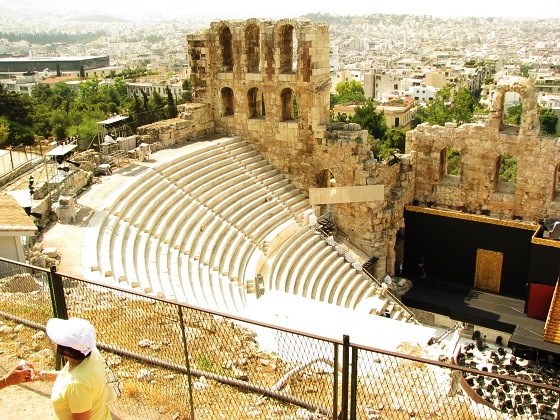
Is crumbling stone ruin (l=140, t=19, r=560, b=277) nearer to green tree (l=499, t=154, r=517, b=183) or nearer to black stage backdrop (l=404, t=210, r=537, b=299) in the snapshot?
black stage backdrop (l=404, t=210, r=537, b=299)

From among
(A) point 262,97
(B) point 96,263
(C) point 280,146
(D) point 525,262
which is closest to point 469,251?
(D) point 525,262

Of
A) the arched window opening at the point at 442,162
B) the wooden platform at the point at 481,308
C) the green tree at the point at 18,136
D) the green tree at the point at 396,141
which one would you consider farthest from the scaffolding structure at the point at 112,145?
the green tree at the point at 396,141

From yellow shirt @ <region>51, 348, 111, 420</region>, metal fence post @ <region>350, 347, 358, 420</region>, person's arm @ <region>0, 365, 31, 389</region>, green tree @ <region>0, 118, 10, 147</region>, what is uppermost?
yellow shirt @ <region>51, 348, 111, 420</region>

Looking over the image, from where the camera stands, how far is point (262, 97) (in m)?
23.4

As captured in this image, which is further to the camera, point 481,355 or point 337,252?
point 337,252

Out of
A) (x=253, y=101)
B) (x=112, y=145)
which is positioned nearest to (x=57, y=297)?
(x=112, y=145)

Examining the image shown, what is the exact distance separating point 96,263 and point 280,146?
10.8m

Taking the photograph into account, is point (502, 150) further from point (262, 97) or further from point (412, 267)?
point (262, 97)

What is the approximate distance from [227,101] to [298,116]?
362 centimetres

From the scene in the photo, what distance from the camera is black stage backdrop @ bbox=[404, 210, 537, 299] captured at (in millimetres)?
20547

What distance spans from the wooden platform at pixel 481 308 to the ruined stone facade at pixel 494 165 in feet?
10.1

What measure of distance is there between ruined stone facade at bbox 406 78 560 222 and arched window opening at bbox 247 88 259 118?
6259 mm

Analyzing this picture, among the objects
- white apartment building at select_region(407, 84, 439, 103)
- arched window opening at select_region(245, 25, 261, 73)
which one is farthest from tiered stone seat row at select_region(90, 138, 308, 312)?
white apartment building at select_region(407, 84, 439, 103)

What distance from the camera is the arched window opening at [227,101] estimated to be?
A: 23.4 metres
